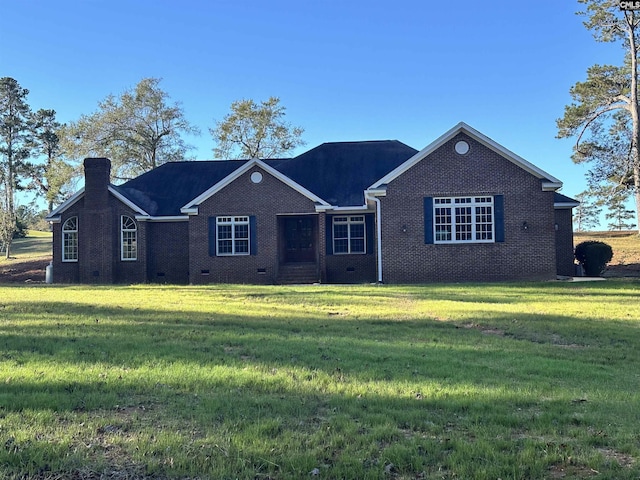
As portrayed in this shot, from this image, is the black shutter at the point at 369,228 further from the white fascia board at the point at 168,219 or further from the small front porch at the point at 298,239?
the white fascia board at the point at 168,219

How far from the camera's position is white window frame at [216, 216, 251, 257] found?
2266cm

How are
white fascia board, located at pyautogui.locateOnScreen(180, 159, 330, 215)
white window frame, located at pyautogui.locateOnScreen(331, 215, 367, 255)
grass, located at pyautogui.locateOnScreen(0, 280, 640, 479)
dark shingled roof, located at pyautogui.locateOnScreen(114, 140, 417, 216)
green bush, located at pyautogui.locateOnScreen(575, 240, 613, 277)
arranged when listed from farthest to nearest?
dark shingled roof, located at pyautogui.locateOnScreen(114, 140, 417, 216) → white window frame, located at pyautogui.locateOnScreen(331, 215, 367, 255) → green bush, located at pyautogui.locateOnScreen(575, 240, 613, 277) → white fascia board, located at pyautogui.locateOnScreen(180, 159, 330, 215) → grass, located at pyautogui.locateOnScreen(0, 280, 640, 479)

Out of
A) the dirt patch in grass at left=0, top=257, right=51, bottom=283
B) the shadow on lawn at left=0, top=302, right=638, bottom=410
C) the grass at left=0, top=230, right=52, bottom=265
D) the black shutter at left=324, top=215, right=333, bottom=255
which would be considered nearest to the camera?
the shadow on lawn at left=0, top=302, right=638, bottom=410

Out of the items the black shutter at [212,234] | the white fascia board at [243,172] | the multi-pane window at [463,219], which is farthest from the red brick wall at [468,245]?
the black shutter at [212,234]

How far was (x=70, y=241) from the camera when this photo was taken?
25.0m

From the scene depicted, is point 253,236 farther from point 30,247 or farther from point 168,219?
point 30,247

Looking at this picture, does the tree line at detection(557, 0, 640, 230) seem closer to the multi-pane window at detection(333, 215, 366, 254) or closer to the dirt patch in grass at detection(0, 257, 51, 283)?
the multi-pane window at detection(333, 215, 366, 254)

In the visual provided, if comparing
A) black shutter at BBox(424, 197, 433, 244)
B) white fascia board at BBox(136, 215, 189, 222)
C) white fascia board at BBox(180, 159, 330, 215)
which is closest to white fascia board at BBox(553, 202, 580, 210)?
black shutter at BBox(424, 197, 433, 244)

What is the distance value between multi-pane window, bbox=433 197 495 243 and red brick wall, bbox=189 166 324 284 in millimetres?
5102

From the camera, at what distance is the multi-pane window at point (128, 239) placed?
2445 cm

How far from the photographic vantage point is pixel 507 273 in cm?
2003

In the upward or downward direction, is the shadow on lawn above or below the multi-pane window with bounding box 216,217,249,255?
below

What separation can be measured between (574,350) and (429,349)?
2.20 metres

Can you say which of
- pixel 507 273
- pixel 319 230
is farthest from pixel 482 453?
pixel 319 230
